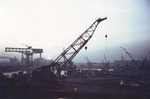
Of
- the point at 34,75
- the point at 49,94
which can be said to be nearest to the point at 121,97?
the point at 49,94

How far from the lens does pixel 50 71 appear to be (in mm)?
40938

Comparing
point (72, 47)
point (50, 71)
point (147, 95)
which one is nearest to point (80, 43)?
point (72, 47)

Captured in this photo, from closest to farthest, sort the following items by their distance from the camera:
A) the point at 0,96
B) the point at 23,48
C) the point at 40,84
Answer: the point at 0,96, the point at 40,84, the point at 23,48

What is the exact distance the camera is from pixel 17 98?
99.3ft

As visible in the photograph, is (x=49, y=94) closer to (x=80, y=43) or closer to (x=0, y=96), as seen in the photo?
(x=0, y=96)

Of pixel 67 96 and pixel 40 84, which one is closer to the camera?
pixel 67 96

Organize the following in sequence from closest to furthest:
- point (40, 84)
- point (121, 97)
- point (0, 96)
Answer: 1. point (121, 97)
2. point (0, 96)
3. point (40, 84)

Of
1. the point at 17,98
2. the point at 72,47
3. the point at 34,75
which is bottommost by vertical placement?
the point at 17,98

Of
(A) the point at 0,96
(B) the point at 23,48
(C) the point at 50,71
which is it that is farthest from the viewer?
(B) the point at 23,48

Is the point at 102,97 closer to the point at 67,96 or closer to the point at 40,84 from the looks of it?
the point at 67,96

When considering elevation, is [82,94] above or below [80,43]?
below

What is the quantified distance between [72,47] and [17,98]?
61.5 feet

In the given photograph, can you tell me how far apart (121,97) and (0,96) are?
21.2m

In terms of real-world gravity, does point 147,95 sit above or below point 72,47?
below
